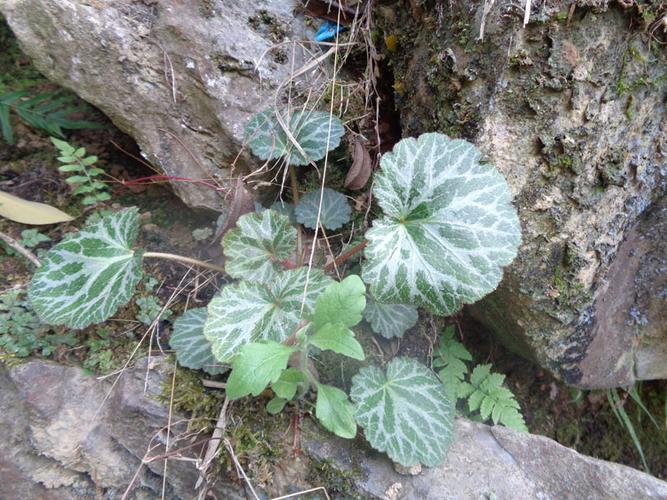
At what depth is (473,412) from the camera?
1.78m

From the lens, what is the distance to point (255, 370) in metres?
0.97

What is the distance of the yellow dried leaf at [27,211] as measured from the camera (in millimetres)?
1459

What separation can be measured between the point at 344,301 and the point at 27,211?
118cm

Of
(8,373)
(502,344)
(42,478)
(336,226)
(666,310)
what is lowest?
(42,478)

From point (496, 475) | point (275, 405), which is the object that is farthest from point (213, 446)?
point (496, 475)

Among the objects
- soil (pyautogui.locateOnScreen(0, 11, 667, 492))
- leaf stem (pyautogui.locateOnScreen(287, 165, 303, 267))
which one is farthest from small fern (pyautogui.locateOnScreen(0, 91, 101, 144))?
leaf stem (pyautogui.locateOnScreen(287, 165, 303, 267))

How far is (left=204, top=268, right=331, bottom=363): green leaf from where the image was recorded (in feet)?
3.95

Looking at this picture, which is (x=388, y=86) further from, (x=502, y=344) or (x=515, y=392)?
(x=515, y=392)

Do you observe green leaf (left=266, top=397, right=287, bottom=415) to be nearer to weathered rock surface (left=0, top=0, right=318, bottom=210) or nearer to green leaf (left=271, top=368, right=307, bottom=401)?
green leaf (left=271, top=368, right=307, bottom=401)

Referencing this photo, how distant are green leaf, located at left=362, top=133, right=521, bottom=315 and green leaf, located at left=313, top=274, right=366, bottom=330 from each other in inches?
5.6

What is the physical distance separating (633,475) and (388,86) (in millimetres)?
1489

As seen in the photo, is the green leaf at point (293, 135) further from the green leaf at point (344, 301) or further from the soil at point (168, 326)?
the green leaf at point (344, 301)

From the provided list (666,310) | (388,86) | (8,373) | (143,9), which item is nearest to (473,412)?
(666,310)

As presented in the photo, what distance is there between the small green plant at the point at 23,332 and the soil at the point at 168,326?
30 millimetres
